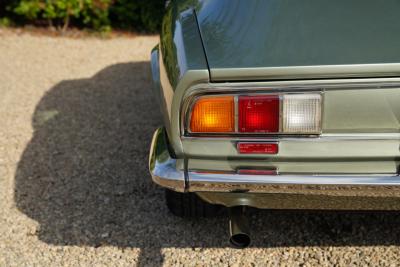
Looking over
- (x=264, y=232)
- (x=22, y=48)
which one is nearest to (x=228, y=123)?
(x=264, y=232)

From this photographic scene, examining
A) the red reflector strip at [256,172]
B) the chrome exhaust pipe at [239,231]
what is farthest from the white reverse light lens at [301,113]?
the chrome exhaust pipe at [239,231]

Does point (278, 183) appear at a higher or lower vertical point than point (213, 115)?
lower

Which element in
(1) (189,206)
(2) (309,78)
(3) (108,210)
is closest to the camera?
(2) (309,78)

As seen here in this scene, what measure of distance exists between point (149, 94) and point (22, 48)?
2.02 meters

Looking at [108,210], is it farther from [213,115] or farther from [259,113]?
[259,113]

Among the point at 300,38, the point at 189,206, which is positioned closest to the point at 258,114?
the point at 300,38

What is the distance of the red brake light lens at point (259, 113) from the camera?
6.50 ft

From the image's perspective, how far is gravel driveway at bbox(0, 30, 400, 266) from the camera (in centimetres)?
265

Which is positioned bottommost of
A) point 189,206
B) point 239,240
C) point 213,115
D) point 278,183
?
point 189,206

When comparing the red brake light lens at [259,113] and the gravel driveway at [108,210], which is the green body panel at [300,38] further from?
the gravel driveway at [108,210]

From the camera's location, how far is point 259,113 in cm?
200

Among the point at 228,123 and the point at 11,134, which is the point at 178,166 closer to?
the point at 228,123

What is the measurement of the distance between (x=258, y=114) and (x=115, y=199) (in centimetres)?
142

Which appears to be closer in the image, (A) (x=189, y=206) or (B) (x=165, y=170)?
(B) (x=165, y=170)
